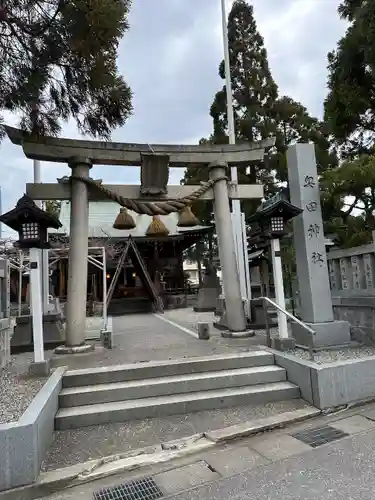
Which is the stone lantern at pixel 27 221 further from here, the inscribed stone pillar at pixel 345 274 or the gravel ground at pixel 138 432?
the inscribed stone pillar at pixel 345 274

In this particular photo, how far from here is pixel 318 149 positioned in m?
15.7

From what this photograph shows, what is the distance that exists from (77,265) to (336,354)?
481 centimetres

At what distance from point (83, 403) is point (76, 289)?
2487mm

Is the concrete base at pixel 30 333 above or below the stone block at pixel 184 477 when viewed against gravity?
above

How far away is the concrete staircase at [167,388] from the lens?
4434mm

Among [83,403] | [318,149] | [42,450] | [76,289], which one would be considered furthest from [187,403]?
[318,149]

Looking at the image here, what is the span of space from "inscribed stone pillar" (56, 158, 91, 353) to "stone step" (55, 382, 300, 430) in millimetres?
2075

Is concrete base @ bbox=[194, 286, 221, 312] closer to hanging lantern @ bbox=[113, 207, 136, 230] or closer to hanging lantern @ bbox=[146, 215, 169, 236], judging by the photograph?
hanging lantern @ bbox=[146, 215, 169, 236]

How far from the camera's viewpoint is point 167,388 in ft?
15.8

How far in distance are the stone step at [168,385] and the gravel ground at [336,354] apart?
52 cm

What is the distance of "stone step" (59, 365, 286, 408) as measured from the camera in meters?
4.62

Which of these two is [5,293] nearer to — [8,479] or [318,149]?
[8,479]

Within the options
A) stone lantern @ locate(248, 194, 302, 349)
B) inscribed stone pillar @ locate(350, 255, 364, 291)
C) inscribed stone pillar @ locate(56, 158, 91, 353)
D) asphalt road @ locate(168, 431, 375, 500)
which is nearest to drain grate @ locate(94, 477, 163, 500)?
asphalt road @ locate(168, 431, 375, 500)

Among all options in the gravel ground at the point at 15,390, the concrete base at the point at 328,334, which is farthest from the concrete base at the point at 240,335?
the gravel ground at the point at 15,390
